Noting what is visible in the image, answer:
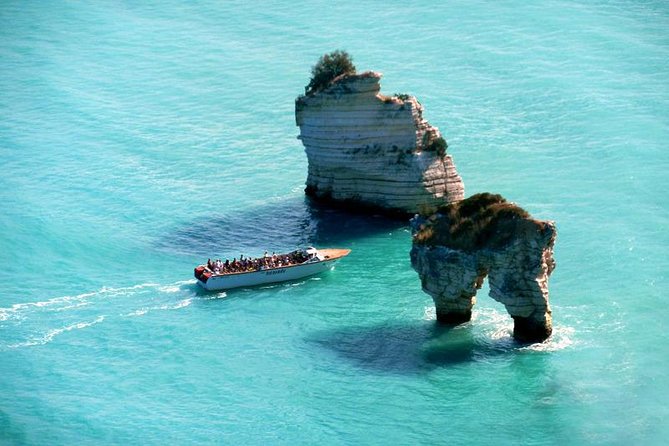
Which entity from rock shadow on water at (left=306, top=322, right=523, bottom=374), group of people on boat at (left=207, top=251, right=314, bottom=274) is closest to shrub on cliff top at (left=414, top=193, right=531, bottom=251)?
rock shadow on water at (left=306, top=322, right=523, bottom=374)

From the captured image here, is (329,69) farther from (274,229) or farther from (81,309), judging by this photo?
(81,309)

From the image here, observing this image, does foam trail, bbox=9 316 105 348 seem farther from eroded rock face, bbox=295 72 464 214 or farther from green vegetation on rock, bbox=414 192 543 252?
eroded rock face, bbox=295 72 464 214

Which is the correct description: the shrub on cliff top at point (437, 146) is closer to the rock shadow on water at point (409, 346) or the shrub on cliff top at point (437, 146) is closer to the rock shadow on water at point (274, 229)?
the rock shadow on water at point (274, 229)

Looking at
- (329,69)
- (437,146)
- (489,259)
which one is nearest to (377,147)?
(437,146)

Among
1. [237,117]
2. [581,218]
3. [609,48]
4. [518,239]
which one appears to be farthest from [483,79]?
[518,239]

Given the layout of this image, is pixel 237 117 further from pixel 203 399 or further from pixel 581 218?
pixel 203 399

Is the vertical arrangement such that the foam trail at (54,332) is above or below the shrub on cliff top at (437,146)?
below

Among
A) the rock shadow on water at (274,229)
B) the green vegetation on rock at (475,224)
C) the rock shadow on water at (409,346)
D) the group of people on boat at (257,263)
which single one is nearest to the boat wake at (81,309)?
the group of people on boat at (257,263)
